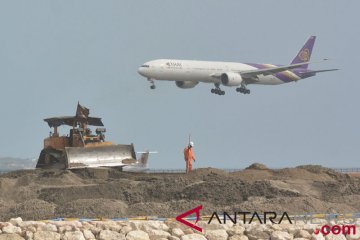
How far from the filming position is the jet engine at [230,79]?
6662 cm

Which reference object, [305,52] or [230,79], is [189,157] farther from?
[305,52]

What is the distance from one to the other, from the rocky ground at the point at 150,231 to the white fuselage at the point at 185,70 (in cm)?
4505

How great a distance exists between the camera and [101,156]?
111 feet

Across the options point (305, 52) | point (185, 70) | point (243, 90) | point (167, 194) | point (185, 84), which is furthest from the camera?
point (305, 52)

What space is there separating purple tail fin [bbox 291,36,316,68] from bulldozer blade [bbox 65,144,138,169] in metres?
57.4

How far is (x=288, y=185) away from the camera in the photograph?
1097 inches

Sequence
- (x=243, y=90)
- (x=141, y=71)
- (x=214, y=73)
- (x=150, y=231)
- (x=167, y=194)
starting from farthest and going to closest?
(x=243, y=90), (x=214, y=73), (x=141, y=71), (x=167, y=194), (x=150, y=231)

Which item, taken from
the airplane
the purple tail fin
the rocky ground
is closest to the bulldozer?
the rocky ground

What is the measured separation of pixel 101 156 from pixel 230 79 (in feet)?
112

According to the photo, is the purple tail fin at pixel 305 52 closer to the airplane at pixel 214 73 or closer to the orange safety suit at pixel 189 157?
the airplane at pixel 214 73

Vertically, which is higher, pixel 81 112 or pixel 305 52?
pixel 305 52

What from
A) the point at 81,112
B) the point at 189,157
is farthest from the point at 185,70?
the point at 189,157

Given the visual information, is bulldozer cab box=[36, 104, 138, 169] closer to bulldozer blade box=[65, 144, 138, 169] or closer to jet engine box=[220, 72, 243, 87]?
bulldozer blade box=[65, 144, 138, 169]

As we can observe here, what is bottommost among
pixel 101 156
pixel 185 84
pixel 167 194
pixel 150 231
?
pixel 150 231
